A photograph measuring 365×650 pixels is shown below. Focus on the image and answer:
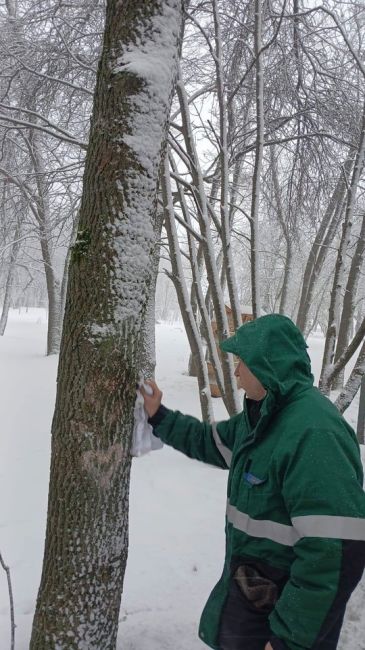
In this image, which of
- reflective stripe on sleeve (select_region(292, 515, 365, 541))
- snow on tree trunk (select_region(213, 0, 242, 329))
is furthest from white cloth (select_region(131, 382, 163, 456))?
snow on tree trunk (select_region(213, 0, 242, 329))

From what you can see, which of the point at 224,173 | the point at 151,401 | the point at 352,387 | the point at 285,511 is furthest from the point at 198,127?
the point at 285,511

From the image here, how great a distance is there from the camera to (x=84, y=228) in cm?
159

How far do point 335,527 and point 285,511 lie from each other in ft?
0.61

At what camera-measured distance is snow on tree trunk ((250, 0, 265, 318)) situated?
326 centimetres

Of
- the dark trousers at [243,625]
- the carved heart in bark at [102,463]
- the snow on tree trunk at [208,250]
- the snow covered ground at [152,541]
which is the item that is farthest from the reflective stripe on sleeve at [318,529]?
the snow on tree trunk at [208,250]

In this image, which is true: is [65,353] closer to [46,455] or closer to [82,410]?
[82,410]

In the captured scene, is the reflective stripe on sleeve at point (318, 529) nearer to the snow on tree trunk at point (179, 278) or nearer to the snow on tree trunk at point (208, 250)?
the snow on tree trunk at point (208, 250)

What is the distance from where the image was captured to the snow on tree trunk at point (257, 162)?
326 centimetres

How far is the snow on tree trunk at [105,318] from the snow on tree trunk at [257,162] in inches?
74.8

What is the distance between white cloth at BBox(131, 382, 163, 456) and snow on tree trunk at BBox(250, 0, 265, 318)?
2.14 m

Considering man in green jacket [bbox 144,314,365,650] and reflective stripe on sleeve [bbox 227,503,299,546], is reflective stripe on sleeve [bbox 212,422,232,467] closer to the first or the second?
man in green jacket [bbox 144,314,365,650]

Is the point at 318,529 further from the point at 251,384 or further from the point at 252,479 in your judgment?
the point at 251,384

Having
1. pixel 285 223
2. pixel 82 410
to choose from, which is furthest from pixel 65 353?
pixel 285 223

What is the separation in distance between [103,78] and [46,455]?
3991 mm
